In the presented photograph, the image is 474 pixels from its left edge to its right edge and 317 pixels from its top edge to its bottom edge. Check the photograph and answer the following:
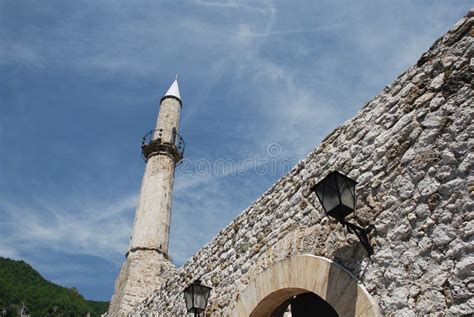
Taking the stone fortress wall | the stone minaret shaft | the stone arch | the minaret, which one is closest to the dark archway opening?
the stone arch

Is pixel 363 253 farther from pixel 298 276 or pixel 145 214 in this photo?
pixel 145 214

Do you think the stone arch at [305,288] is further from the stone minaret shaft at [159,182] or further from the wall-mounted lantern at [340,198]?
the stone minaret shaft at [159,182]

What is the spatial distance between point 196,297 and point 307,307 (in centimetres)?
161

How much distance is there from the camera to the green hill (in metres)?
35.2

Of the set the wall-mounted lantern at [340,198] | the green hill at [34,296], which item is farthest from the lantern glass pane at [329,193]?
the green hill at [34,296]

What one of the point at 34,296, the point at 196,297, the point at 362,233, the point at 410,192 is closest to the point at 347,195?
the point at 362,233

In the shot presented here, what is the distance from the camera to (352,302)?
12.4 feet

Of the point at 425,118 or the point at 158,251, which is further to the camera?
the point at 158,251

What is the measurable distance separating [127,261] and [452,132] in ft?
46.9

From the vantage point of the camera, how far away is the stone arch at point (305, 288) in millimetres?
3777

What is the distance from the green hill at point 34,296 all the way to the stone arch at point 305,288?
34.2m

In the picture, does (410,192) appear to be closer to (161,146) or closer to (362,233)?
(362,233)

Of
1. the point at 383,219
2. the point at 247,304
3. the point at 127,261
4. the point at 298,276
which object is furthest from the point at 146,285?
the point at 383,219

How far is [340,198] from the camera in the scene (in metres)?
3.94
